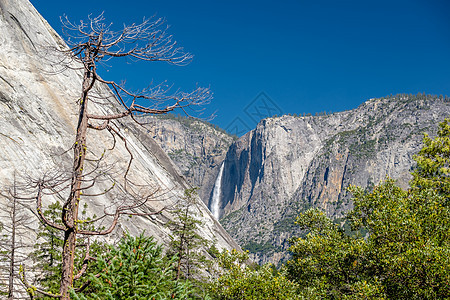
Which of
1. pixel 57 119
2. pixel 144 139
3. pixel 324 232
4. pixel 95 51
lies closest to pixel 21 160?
pixel 57 119

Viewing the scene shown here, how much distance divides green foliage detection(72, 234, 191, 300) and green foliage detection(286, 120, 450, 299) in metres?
9.82

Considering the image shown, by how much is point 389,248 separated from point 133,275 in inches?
459

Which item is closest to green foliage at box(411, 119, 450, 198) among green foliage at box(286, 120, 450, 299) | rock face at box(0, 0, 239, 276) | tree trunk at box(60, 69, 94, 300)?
green foliage at box(286, 120, 450, 299)

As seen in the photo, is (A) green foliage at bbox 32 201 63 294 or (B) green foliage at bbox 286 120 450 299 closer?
(B) green foliage at bbox 286 120 450 299

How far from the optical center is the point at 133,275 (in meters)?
5.36

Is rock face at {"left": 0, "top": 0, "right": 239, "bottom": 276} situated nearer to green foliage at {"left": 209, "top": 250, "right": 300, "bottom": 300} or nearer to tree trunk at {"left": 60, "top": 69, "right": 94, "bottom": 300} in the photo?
green foliage at {"left": 209, "top": 250, "right": 300, "bottom": 300}

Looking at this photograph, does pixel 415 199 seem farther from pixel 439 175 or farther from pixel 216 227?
pixel 216 227

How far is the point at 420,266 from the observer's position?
39.8 ft

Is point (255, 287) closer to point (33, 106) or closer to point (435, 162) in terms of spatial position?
point (435, 162)

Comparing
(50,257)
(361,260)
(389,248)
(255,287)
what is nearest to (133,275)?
(389,248)

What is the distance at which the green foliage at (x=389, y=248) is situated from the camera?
1219cm

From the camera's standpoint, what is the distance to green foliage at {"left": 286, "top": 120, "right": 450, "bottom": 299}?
12.2 m

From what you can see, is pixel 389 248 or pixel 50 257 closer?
pixel 389 248

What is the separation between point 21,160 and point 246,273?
20097 mm
